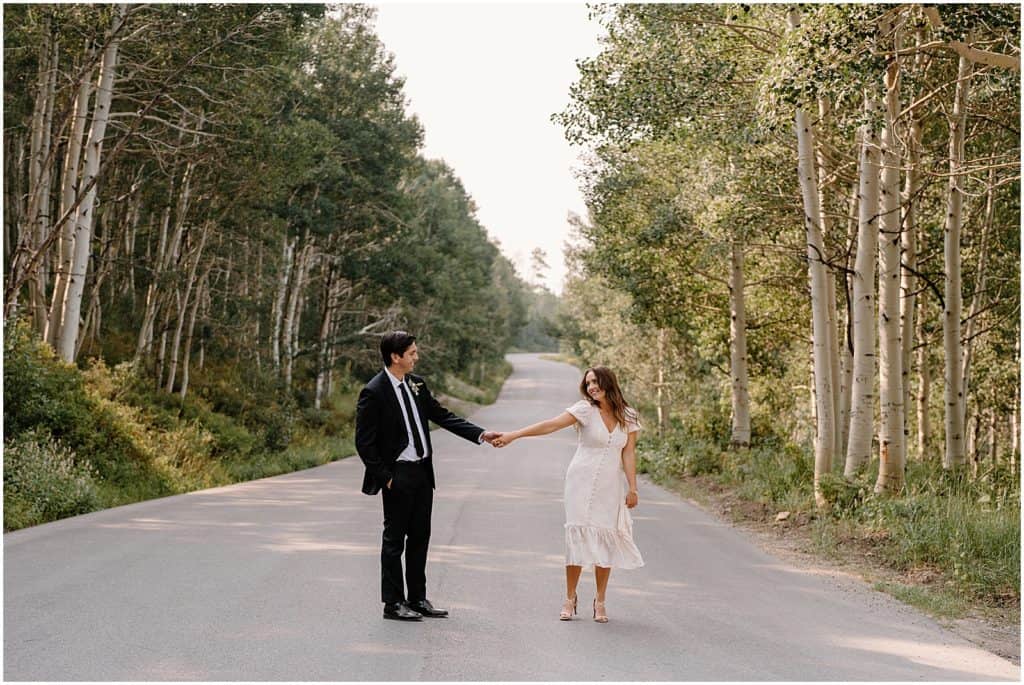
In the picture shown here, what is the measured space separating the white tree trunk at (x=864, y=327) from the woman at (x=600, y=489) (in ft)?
24.5

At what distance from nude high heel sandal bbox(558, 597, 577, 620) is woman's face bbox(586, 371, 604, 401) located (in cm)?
153

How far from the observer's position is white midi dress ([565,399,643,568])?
7.68m

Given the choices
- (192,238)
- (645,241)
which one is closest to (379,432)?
(645,241)

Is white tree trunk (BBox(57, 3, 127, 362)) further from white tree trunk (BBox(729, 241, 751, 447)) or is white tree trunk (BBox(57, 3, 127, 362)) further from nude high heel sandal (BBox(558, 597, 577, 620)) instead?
nude high heel sandal (BBox(558, 597, 577, 620))

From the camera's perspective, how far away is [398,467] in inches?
296

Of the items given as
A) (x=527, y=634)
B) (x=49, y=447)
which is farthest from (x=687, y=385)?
(x=527, y=634)

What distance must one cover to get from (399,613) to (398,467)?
1.06m

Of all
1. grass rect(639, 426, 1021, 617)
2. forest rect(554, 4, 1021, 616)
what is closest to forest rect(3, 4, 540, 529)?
forest rect(554, 4, 1021, 616)

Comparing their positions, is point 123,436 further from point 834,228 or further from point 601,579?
point 834,228

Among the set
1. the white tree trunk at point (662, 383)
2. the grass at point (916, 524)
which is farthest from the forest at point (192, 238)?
the grass at point (916, 524)

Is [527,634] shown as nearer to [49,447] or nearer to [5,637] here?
[5,637]

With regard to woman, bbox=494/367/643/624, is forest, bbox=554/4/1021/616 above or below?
above

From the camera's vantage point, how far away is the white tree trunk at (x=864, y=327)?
14211mm

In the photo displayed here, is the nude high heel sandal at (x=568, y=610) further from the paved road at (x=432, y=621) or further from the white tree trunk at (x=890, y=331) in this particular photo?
the white tree trunk at (x=890, y=331)
